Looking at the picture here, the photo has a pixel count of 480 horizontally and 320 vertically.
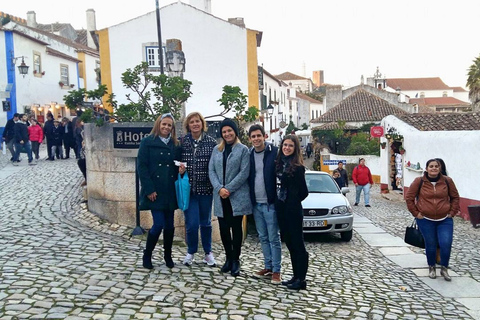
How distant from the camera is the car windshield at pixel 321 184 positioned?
1184 cm

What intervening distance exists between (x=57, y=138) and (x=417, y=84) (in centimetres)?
10138

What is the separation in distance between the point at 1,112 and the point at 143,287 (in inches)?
1034

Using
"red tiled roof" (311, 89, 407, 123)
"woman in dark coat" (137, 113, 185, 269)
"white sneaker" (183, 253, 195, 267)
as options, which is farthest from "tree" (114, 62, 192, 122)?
"red tiled roof" (311, 89, 407, 123)

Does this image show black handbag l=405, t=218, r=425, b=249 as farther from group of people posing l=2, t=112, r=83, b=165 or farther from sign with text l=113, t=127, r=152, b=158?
group of people posing l=2, t=112, r=83, b=165

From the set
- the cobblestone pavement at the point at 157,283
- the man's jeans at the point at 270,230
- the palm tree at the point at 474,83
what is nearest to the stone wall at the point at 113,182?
the cobblestone pavement at the point at 157,283

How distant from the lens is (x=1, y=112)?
1125 inches

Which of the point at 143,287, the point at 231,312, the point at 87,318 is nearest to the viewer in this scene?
the point at 87,318

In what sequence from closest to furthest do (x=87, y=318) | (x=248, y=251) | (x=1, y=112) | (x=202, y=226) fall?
(x=87, y=318) < (x=202, y=226) < (x=248, y=251) < (x=1, y=112)

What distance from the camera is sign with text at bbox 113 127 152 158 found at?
26.9 ft

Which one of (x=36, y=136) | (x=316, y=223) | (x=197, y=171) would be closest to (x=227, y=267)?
(x=197, y=171)

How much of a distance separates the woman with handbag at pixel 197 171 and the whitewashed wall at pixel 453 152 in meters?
10.1

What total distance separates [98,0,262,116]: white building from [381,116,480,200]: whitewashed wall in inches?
358

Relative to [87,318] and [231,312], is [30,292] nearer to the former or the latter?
[87,318]

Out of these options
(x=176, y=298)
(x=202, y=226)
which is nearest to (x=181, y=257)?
(x=202, y=226)
